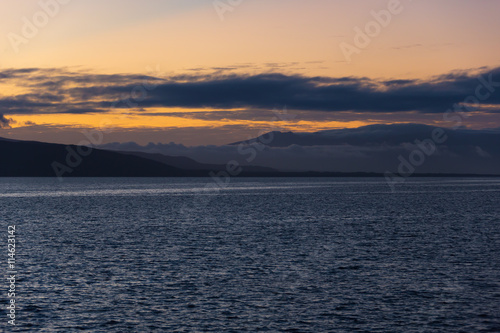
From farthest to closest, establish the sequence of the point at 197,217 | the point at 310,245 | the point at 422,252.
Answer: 1. the point at 197,217
2. the point at 310,245
3. the point at 422,252

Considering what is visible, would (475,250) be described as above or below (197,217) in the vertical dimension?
below

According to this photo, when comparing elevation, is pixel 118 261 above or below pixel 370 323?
above

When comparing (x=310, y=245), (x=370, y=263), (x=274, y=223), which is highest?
(x=274, y=223)

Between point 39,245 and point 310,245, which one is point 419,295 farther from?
point 39,245

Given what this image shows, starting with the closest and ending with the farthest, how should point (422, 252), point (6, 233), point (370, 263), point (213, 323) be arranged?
point (213, 323)
point (370, 263)
point (422, 252)
point (6, 233)

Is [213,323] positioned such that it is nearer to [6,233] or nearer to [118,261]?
[118,261]

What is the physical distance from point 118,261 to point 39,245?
16436mm

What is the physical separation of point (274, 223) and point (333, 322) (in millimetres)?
61475

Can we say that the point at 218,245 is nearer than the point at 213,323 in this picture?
No

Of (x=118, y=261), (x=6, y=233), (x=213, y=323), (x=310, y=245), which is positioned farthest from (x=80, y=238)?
(x=213, y=323)

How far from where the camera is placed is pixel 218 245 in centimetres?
6581

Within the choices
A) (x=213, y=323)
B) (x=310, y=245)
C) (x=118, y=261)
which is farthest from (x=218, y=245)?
(x=213, y=323)

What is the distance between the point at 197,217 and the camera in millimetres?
109000

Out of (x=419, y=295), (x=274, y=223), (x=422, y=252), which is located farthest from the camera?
(x=274, y=223)
